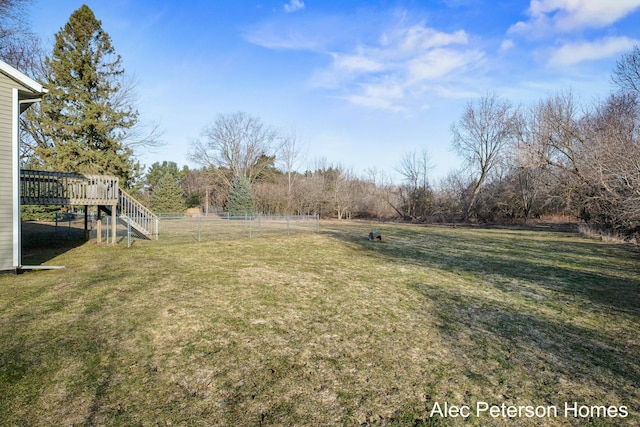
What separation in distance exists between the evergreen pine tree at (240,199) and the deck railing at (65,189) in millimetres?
20238

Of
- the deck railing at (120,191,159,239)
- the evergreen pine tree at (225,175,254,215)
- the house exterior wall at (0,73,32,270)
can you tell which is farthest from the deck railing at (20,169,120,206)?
the evergreen pine tree at (225,175,254,215)

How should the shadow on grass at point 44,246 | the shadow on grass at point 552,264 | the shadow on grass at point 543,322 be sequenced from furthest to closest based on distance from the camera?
the shadow on grass at point 44,246
the shadow on grass at point 552,264
the shadow on grass at point 543,322

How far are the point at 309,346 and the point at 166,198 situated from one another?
35817 mm

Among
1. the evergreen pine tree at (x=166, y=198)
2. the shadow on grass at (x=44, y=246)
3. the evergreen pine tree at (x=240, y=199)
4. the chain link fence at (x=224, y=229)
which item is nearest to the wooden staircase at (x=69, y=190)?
the shadow on grass at (x=44, y=246)

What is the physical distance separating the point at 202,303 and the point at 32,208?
25223mm

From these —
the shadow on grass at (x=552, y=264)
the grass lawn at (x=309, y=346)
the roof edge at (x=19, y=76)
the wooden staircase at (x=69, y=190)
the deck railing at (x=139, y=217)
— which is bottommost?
the grass lawn at (x=309, y=346)

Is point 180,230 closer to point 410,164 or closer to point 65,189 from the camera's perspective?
point 65,189

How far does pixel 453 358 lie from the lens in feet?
13.1

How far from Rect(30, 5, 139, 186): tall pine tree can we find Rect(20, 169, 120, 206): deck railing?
10.6 m

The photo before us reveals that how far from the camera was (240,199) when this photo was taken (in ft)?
108

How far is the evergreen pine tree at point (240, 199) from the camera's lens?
32.8m

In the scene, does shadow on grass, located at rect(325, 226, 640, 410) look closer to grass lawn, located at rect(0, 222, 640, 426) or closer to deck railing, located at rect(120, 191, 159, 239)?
grass lawn, located at rect(0, 222, 640, 426)

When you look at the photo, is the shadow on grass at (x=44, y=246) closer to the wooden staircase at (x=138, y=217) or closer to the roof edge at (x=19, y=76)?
the wooden staircase at (x=138, y=217)

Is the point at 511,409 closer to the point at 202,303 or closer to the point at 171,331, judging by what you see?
the point at 171,331
